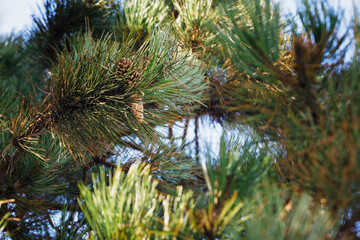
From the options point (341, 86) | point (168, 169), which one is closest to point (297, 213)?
point (341, 86)

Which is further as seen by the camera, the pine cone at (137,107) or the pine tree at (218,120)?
the pine cone at (137,107)

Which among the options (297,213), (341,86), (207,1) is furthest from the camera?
(207,1)

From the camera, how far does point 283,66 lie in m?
0.59

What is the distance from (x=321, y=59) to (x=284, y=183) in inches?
6.9

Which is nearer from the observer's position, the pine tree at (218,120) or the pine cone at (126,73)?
the pine tree at (218,120)

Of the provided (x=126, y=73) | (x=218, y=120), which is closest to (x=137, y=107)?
(x=126, y=73)

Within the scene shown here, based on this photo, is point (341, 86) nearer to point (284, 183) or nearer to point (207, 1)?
point (284, 183)

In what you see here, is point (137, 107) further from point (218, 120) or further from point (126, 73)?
point (218, 120)

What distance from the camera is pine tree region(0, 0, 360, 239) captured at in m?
0.41

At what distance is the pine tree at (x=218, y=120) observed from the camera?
0.41 m

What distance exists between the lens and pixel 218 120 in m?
1.12

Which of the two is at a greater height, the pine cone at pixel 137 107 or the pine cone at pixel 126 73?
the pine cone at pixel 126 73

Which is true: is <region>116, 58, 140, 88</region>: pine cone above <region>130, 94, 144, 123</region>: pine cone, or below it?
above

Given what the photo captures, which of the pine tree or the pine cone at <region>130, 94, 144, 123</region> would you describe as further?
the pine cone at <region>130, 94, 144, 123</region>
